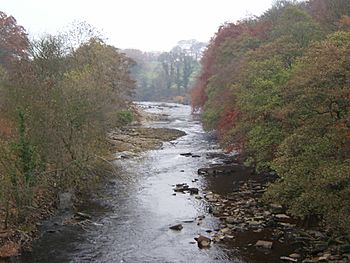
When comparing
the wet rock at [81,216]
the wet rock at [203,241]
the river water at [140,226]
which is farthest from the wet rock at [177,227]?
the wet rock at [81,216]

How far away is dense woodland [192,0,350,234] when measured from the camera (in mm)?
19922

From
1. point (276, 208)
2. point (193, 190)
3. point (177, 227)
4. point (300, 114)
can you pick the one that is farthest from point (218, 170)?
point (300, 114)

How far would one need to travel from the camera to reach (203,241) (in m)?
23.2

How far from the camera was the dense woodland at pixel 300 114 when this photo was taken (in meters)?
19.9

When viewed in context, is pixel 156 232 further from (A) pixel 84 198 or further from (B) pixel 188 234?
(A) pixel 84 198

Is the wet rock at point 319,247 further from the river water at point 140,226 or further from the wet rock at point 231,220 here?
the wet rock at point 231,220

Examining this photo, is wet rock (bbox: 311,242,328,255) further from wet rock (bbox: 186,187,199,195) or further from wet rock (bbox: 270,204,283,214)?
wet rock (bbox: 186,187,199,195)

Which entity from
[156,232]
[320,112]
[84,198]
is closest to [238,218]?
[156,232]

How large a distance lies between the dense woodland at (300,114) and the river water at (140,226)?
14.1 feet

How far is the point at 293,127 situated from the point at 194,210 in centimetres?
820

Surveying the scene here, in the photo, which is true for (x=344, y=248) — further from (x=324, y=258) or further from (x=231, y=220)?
(x=231, y=220)

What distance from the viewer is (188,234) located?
2488 centimetres

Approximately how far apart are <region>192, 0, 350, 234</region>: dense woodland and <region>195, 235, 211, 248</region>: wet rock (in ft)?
13.2

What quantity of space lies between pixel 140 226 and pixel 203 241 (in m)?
4.74
